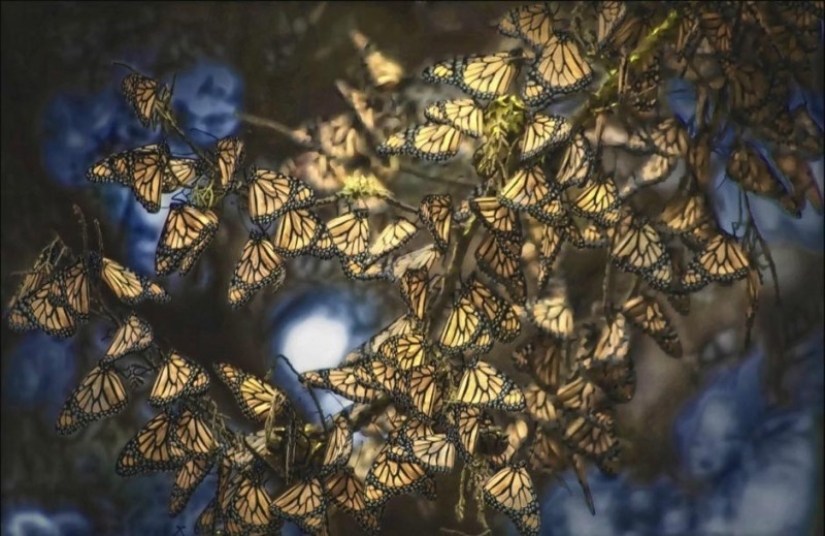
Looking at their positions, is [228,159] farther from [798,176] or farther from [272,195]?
[798,176]

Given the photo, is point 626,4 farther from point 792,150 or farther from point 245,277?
point 245,277

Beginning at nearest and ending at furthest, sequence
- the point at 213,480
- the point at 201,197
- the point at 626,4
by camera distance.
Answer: the point at 201,197, the point at 626,4, the point at 213,480

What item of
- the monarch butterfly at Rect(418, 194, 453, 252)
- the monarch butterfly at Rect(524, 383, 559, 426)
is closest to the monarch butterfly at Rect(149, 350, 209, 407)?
the monarch butterfly at Rect(418, 194, 453, 252)

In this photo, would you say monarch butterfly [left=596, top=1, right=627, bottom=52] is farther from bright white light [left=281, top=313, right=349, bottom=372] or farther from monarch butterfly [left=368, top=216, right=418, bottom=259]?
bright white light [left=281, top=313, right=349, bottom=372]

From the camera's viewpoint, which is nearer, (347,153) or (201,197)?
(201,197)

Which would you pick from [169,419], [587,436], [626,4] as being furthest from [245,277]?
[626,4]

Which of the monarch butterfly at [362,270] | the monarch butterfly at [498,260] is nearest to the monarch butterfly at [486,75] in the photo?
the monarch butterfly at [498,260]
